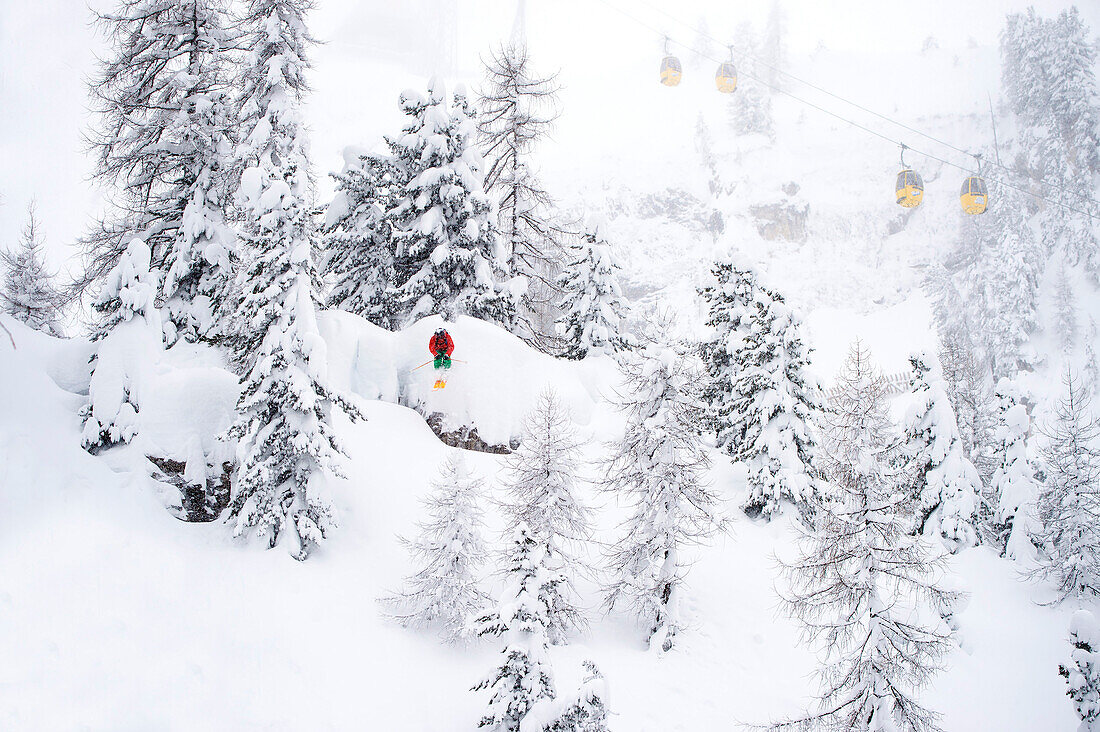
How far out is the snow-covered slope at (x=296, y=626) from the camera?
782 cm

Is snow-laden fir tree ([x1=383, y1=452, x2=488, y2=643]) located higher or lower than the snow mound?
lower

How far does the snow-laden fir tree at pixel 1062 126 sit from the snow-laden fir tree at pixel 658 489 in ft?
159

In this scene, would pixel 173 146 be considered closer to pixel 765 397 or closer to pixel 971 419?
pixel 765 397

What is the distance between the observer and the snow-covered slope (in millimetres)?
7820

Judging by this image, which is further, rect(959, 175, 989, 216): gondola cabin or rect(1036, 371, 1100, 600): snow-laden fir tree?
rect(959, 175, 989, 216): gondola cabin

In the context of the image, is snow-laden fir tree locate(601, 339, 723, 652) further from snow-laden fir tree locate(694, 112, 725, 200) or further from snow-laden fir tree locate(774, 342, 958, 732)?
snow-laden fir tree locate(694, 112, 725, 200)

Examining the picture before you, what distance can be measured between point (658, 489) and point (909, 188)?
20090mm

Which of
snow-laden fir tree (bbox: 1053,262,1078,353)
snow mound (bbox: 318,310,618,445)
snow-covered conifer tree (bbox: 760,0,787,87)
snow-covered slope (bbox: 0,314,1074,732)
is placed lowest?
snow-covered slope (bbox: 0,314,1074,732)

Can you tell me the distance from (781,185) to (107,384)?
65.6 meters

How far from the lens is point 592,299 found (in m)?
22.8

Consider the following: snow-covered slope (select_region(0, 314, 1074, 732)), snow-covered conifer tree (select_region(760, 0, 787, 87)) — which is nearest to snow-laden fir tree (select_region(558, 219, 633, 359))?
snow-covered slope (select_region(0, 314, 1074, 732))

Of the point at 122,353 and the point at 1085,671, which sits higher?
the point at 122,353

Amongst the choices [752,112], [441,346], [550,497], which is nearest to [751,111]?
[752,112]

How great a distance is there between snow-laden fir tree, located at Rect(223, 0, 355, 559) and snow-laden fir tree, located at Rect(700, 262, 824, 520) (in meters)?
11.5
